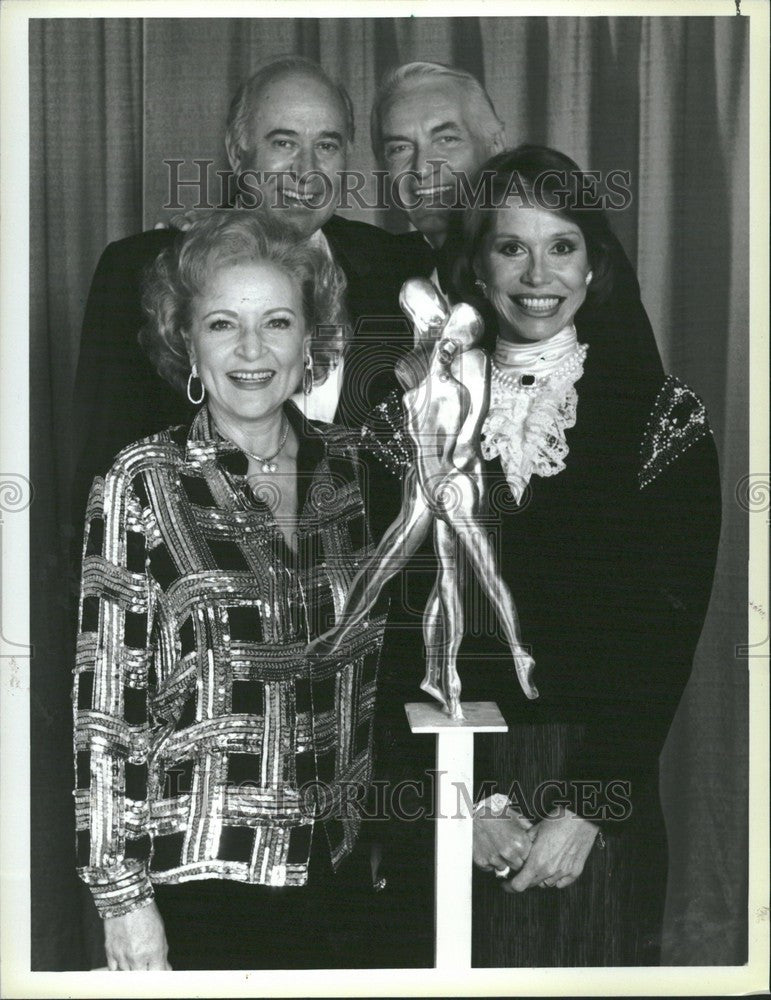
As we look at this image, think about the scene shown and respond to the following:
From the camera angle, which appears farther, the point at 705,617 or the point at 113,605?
the point at 705,617

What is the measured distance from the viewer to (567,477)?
184cm

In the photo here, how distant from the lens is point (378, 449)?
1.84m

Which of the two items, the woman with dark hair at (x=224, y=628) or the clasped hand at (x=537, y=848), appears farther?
the clasped hand at (x=537, y=848)

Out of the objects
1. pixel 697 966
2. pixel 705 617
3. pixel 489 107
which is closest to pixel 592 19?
pixel 489 107

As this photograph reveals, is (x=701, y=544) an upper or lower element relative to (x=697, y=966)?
upper

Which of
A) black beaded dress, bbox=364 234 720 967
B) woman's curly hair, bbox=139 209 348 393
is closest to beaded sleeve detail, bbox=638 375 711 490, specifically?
black beaded dress, bbox=364 234 720 967

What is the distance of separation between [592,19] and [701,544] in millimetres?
909

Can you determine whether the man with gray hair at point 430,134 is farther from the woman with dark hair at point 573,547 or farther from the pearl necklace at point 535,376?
the pearl necklace at point 535,376

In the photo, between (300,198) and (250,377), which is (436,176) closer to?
(300,198)

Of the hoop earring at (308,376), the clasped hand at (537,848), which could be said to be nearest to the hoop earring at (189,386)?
the hoop earring at (308,376)

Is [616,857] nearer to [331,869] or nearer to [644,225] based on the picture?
[331,869]

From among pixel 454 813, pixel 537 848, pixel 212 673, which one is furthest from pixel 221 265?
pixel 537 848

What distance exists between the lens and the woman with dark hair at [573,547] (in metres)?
1.83

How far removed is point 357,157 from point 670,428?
2.29 ft
